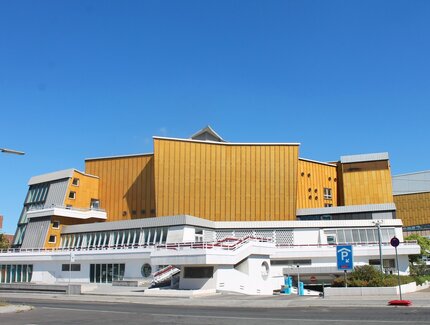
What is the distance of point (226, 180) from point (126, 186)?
14651 millimetres

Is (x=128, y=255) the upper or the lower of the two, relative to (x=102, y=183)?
lower

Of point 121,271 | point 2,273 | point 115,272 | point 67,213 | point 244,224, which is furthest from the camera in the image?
point 67,213

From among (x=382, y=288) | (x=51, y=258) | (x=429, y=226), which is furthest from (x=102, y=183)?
(x=429, y=226)

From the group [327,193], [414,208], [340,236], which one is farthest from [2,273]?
[414,208]

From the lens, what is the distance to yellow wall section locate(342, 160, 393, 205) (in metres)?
69.1

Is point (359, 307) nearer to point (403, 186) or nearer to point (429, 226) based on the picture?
point (429, 226)

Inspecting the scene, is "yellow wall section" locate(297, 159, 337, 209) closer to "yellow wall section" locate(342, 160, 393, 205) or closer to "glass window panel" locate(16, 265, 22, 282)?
"yellow wall section" locate(342, 160, 393, 205)

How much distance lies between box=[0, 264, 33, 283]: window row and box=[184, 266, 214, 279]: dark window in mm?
29065

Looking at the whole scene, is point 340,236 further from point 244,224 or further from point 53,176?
point 53,176

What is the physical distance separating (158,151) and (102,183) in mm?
12822

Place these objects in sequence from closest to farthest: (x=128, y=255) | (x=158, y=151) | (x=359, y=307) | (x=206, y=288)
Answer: (x=359, y=307) < (x=206, y=288) < (x=128, y=255) < (x=158, y=151)

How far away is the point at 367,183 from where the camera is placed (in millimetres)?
69938

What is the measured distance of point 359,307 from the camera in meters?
22.1

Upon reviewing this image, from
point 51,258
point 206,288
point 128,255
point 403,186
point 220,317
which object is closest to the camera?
point 220,317
